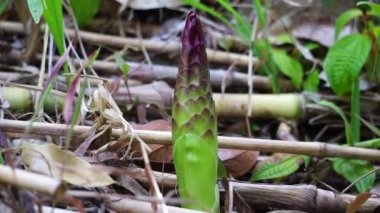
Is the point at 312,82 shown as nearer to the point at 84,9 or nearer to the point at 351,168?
the point at 351,168

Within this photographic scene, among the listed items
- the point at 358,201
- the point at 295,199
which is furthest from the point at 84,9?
the point at 358,201

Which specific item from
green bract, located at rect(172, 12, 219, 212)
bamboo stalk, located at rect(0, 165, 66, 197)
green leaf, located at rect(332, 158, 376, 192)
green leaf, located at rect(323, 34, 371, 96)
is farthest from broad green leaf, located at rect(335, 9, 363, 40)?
bamboo stalk, located at rect(0, 165, 66, 197)

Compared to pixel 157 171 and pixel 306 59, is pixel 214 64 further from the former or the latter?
pixel 157 171

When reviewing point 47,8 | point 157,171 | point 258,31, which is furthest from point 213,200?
point 258,31

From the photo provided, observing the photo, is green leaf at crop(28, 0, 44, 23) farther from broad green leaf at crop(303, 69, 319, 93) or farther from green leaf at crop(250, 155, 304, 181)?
broad green leaf at crop(303, 69, 319, 93)

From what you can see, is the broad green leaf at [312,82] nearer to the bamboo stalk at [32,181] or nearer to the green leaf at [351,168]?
the green leaf at [351,168]
